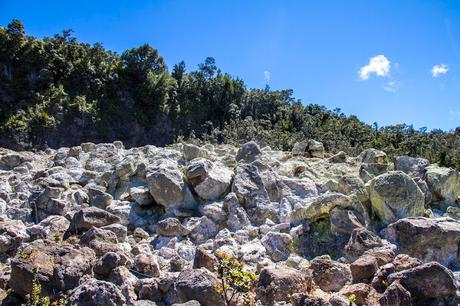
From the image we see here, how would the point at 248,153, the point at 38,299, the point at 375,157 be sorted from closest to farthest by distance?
the point at 38,299
the point at 248,153
the point at 375,157

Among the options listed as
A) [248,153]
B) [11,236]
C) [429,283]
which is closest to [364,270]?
[429,283]

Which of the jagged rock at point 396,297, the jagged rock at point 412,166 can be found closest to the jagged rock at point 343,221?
the jagged rock at point 396,297

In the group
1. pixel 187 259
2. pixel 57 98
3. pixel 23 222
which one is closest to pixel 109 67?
pixel 57 98

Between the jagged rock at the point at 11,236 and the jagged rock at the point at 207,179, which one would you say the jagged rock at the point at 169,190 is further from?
the jagged rock at the point at 11,236

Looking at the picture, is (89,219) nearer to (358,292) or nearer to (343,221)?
(343,221)

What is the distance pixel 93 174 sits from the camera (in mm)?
11828

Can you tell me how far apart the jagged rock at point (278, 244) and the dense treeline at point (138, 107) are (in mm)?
14960

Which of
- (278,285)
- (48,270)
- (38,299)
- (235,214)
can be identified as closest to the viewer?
(38,299)

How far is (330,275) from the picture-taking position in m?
6.48

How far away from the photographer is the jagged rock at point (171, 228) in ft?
28.6

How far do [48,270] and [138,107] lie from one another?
32.4m

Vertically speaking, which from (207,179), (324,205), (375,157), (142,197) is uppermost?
(375,157)

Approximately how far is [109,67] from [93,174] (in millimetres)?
27582

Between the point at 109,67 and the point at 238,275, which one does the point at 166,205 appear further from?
the point at 109,67
